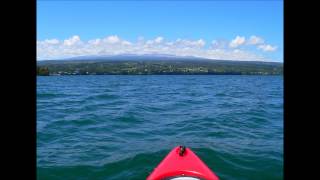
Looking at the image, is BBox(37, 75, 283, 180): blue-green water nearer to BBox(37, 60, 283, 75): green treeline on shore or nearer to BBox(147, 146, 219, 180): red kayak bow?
BBox(147, 146, 219, 180): red kayak bow

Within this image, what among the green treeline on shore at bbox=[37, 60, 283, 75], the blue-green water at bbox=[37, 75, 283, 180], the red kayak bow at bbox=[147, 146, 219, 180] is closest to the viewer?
the red kayak bow at bbox=[147, 146, 219, 180]

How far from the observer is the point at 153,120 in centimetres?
2591

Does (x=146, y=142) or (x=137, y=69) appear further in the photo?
(x=137, y=69)

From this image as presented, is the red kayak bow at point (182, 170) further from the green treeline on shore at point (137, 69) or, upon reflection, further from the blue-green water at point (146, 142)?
the green treeline on shore at point (137, 69)

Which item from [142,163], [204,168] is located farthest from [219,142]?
[204,168]

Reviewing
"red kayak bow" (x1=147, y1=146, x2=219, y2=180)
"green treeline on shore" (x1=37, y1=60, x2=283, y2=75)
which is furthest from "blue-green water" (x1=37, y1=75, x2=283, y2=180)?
"green treeline on shore" (x1=37, y1=60, x2=283, y2=75)

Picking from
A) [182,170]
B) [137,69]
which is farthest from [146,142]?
[137,69]

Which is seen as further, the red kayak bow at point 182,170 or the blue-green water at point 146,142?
the blue-green water at point 146,142

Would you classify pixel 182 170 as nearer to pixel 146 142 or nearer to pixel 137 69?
pixel 146 142

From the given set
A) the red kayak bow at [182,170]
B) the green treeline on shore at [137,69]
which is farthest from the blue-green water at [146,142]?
the green treeline on shore at [137,69]

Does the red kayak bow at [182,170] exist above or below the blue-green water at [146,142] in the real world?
above

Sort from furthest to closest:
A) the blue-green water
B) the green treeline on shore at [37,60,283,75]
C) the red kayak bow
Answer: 1. the green treeline on shore at [37,60,283,75]
2. the blue-green water
3. the red kayak bow

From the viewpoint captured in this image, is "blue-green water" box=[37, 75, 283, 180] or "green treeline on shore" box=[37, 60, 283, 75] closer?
"blue-green water" box=[37, 75, 283, 180]
